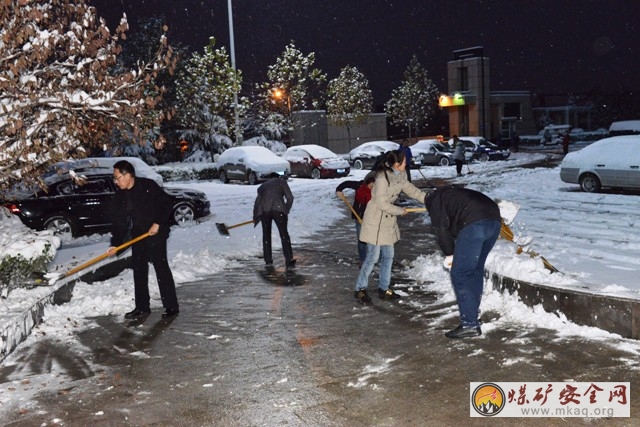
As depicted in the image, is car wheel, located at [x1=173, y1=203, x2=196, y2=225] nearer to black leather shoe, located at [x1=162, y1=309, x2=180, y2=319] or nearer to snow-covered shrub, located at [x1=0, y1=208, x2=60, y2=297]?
snow-covered shrub, located at [x1=0, y1=208, x2=60, y2=297]

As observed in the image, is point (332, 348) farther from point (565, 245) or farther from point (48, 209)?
point (48, 209)

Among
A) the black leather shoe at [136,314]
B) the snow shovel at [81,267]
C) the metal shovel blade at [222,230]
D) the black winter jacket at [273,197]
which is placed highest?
the black winter jacket at [273,197]

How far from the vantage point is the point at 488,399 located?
15.9ft

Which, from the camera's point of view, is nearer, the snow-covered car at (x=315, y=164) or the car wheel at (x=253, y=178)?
the car wheel at (x=253, y=178)

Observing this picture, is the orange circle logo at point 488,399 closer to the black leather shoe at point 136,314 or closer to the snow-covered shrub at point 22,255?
the black leather shoe at point 136,314

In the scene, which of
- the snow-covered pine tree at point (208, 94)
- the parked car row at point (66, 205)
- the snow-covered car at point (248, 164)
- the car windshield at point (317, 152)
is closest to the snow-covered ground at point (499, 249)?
the parked car row at point (66, 205)

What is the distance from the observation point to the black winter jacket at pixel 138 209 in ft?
24.9

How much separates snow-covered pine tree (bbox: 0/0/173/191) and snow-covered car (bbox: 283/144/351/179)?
19455 millimetres

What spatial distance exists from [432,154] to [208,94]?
37.5 feet

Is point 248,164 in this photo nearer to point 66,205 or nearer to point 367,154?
point 367,154

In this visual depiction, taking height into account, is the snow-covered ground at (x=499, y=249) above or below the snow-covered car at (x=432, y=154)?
below

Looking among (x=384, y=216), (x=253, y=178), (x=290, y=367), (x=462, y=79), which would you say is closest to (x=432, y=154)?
(x=253, y=178)

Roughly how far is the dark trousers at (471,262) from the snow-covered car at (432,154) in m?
27.6

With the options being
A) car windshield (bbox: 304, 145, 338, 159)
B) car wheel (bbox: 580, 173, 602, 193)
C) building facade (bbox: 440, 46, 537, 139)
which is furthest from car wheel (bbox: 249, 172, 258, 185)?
building facade (bbox: 440, 46, 537, 139)
